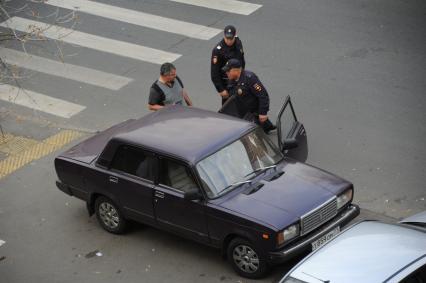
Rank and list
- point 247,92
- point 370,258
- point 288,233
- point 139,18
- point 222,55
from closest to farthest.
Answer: point 370,258 < point 288,233 < point 247,92 < point 222,55 < point 139,18

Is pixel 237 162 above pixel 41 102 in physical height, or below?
above

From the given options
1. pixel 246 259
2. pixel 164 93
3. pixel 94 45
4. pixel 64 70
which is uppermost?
pixel 164 93

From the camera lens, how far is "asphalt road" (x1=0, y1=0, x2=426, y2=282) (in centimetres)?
1143

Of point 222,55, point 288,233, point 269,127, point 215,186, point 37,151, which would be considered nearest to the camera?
point 288,233

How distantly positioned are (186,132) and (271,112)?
4.07 meters

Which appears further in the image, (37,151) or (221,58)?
(37,151)

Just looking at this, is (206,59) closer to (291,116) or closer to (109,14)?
(109,14)

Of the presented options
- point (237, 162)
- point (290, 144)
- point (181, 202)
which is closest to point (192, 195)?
point (181, 202)

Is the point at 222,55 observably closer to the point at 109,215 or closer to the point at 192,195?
the point at 109,215

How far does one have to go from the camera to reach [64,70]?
1739 cm

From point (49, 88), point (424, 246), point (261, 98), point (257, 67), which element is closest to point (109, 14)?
point (49, 88)

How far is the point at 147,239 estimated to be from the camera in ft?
38.5

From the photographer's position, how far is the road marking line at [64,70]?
16.8 m

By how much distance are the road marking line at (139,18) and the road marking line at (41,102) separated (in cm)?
331
